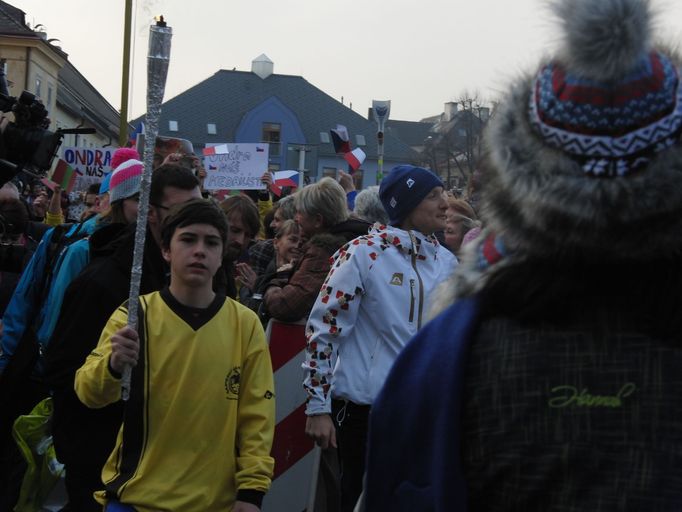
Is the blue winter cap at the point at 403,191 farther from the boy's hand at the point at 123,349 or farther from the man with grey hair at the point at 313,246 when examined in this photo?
the boy's hand at the point at 123,349

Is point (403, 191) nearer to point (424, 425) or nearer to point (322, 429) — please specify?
point (322, 429)

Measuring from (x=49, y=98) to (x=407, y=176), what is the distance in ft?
199

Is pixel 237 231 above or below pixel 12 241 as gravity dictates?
above

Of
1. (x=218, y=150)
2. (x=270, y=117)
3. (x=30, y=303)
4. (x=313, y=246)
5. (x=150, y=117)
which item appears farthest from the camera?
(x=270, y=117)

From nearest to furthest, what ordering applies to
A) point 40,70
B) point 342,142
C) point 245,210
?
point 245,210
point 342,142
point 40,70

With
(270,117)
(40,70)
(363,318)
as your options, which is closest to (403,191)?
(363,318)

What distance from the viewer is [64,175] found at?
1669cm

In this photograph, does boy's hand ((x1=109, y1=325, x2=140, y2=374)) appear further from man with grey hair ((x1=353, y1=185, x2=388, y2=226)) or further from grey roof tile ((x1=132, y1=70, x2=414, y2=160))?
grey roof tile ((x1=132, y1=70, x2=414, y2=160))

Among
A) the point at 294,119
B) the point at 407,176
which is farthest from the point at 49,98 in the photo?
the point at 407,176

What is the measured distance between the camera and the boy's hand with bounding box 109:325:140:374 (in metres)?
3.82

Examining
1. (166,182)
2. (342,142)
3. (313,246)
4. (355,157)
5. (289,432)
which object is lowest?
(289,432)

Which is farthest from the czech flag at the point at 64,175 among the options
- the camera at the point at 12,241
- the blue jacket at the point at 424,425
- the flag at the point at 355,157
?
the blue jacket at the point at 424,425

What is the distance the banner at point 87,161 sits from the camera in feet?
55.6

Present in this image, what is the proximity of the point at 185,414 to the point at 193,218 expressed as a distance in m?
0.78
